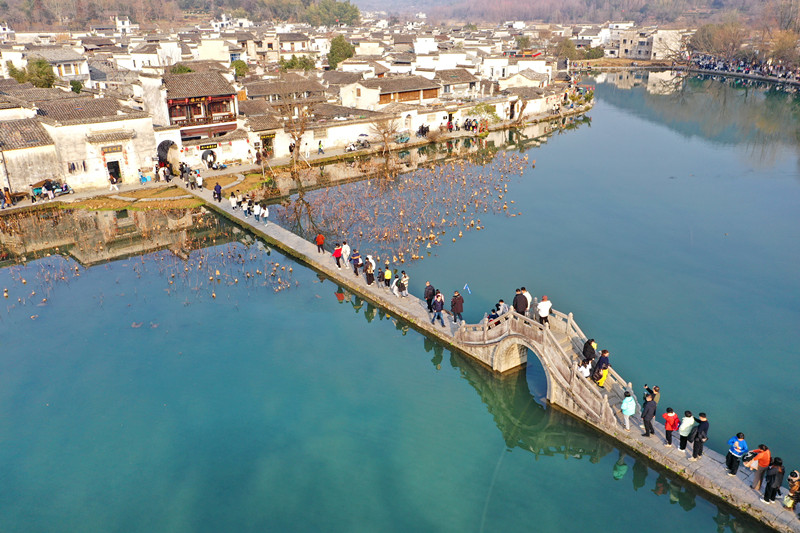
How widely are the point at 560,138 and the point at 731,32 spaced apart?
94729 mm

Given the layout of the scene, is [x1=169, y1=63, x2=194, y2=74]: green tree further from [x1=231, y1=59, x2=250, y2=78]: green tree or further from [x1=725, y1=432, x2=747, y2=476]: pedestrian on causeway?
[x1=725, y1=432, x2=747, y2=476]: pedestrian on causeway

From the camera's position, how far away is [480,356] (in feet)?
75.6

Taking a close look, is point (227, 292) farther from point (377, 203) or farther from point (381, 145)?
point (381, 145)

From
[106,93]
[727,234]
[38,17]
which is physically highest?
[38,17]

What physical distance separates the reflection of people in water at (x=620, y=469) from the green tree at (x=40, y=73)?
69.6 meters

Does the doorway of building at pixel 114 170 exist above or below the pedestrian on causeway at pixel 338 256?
above

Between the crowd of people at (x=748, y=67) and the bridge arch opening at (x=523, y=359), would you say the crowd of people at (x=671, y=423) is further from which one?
the crowd of people at (x=748, y=67)

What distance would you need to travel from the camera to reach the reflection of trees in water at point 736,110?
6353 centimetres

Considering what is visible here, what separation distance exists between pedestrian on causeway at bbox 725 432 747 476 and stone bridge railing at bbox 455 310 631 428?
3.20m

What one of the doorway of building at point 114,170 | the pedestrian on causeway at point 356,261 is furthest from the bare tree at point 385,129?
the pedestrian on causeway at point 356,261

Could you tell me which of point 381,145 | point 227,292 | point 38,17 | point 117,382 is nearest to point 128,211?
point 227,292

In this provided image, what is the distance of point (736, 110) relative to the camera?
81.9 meters

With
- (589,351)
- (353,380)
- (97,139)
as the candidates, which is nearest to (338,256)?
(353,380)

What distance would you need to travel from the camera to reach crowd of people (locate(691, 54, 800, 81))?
10944cm
